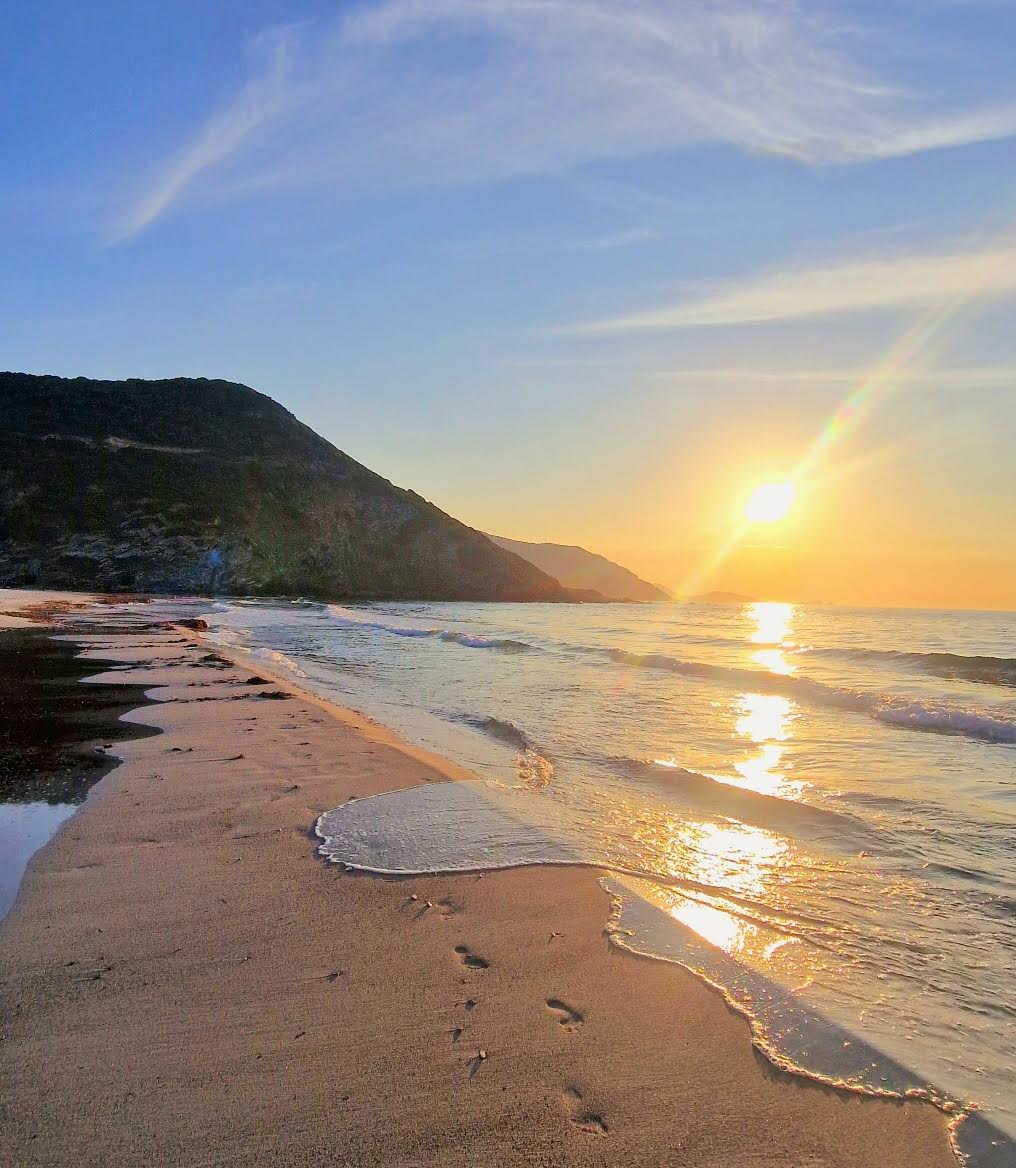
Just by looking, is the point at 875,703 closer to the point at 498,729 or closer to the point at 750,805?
the point at 498,729

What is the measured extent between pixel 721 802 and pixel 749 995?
357 cm

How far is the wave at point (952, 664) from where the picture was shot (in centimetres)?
1972

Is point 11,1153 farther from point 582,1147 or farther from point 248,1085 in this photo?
point 582,1147

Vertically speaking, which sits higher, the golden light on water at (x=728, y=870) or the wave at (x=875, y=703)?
the wave at (x=875, y=703)

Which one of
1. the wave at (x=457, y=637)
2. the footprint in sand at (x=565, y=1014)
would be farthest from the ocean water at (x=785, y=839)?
the wave at (x=457, y=637)

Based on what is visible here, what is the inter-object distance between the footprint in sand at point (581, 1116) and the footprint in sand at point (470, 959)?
97cm

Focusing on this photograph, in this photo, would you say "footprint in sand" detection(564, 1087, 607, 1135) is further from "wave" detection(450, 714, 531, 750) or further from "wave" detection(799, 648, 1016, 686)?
"wave" detection(799, 648, 1016, 686)

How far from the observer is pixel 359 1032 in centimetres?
280

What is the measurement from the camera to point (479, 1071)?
2578 mm

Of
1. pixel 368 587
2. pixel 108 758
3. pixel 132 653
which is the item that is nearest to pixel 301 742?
pixel 108 758

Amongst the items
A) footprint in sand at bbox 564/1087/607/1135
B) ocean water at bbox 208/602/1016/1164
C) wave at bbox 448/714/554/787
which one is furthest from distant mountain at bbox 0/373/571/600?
footprint in sand at bbox 564/1087/607/1135

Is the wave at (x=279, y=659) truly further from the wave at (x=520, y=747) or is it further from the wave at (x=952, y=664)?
the wave at (x=952, y=664)

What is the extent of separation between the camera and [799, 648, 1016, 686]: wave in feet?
64.7

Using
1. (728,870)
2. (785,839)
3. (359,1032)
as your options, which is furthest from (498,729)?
(359,1032)
